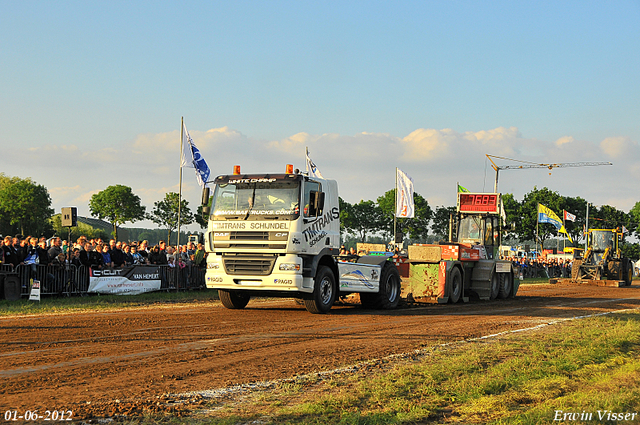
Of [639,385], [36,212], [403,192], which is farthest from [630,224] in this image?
[639,385]

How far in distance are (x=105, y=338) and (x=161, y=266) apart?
11.3 m

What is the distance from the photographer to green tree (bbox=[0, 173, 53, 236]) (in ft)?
219

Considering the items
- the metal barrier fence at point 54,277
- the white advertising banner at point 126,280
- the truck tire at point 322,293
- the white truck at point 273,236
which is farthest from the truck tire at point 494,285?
the metal barrier fence at point 54,277

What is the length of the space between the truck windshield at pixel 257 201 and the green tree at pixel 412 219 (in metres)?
58.5

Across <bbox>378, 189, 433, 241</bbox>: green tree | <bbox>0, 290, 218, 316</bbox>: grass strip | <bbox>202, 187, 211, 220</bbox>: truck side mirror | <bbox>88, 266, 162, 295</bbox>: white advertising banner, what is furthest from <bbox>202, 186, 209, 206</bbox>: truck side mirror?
<bbox>378, 189, 433, 241</bbox>: green tree

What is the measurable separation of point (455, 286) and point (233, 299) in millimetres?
7636

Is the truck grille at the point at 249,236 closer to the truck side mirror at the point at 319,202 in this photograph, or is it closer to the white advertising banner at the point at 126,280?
the truck side mirror at the point at 319,202

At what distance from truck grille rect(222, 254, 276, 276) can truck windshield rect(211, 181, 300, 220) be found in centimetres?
90

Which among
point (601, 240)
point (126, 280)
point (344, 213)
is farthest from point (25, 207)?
point (601, 240)

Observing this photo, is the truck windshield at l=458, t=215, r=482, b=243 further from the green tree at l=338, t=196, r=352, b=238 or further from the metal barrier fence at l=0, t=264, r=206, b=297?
the green tree at l=338, t=196, r=352, b=238

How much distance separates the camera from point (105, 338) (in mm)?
9648

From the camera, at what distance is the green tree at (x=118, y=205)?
7169 centimetres

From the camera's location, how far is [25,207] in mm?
67375

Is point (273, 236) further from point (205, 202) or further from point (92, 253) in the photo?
point (92, 253)
